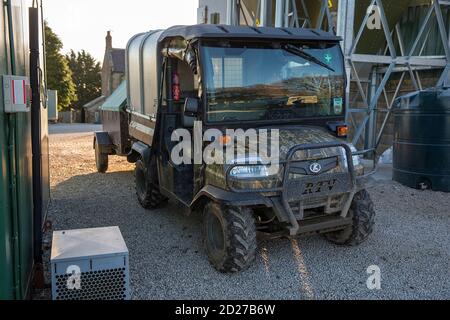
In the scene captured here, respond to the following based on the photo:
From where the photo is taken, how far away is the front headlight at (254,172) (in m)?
4.26

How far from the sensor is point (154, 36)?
6234 mm

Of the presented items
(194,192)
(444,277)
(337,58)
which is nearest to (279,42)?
(337,58)

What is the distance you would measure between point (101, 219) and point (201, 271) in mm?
2427

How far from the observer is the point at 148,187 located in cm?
667

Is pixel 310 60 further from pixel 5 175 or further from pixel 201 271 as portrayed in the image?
pixel 5 175

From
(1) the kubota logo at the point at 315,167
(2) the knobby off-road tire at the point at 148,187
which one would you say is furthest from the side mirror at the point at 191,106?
(2) the knobby off-road tire at the point at 148,187

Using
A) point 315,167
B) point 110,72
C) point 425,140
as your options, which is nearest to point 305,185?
point 315,167

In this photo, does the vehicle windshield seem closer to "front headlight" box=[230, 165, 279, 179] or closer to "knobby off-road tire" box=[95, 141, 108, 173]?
"front headlight" box=[230, 165, 279, 179]

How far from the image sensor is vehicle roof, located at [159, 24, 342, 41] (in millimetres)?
4652

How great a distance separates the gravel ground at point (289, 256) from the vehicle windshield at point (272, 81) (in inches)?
61.3

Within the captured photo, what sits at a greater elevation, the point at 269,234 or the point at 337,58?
the point at 337,58

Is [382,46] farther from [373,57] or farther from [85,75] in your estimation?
[85,75]

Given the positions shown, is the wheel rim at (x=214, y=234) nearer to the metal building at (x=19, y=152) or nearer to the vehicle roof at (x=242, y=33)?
the metal building at (x=19, y=152)
